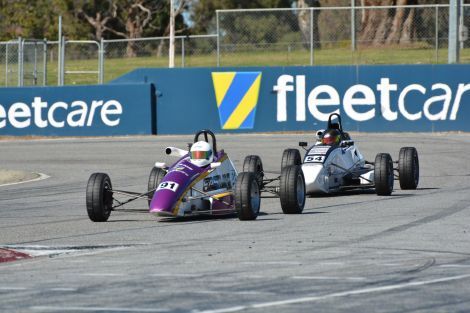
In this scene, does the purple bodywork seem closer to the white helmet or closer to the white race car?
the white helmet

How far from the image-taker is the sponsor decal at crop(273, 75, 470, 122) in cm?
3303

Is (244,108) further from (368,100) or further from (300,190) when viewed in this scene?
(300,190)

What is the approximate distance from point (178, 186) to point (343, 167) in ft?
15.7

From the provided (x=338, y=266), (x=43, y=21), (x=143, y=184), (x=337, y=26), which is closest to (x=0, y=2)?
(x=43, y=21)

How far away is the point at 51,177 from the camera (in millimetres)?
23844

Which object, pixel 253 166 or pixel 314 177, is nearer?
pixel 314 177

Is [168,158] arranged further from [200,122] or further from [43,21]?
[43,21]

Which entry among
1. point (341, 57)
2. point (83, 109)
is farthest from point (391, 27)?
point (83, 109)

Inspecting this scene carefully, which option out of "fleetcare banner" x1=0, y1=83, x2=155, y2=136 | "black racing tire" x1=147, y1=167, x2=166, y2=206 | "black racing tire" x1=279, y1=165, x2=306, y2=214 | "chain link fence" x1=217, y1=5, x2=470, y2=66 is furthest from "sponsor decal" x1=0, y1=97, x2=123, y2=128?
"black racing tire" x1=279, y1=165, x2=306, y2=214

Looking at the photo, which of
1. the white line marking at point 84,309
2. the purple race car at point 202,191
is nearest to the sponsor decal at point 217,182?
the purple race car at point 202,191

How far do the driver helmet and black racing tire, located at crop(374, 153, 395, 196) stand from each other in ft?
4.16

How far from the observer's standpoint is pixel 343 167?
19344 millimetres

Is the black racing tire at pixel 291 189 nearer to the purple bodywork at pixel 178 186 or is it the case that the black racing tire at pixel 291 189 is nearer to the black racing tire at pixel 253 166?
the purple bodywork at pixel 178 186

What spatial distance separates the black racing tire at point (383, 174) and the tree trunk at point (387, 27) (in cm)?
1891
